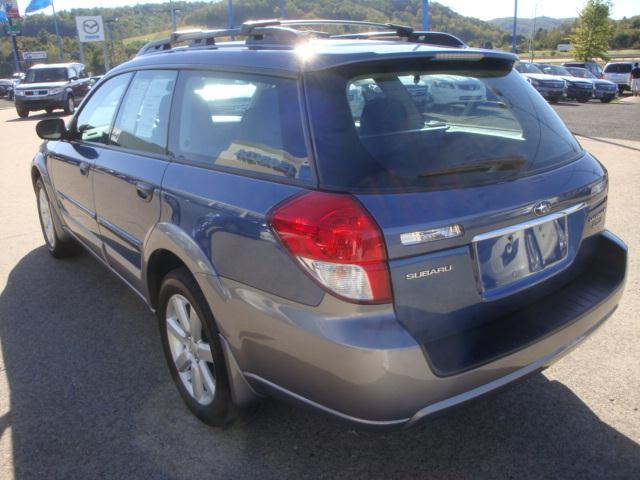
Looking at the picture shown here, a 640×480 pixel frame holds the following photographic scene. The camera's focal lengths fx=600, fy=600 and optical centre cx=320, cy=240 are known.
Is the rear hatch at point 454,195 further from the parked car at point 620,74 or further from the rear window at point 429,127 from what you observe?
the parked car at point 620,74

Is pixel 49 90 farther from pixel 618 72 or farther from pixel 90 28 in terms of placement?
pixel 90 28

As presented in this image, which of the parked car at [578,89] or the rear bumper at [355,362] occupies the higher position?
the rear bumper at [355,362]

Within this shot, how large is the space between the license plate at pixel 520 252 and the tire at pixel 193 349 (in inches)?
45.0

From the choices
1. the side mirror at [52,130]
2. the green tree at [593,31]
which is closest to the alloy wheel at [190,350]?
the side mirror at [52,130]

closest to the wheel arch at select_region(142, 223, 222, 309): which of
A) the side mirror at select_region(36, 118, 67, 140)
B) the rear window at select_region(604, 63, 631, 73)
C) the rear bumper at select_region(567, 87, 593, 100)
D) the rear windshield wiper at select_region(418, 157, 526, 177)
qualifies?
the rear windshield wiper at select_region(418, 157, 526, 177)

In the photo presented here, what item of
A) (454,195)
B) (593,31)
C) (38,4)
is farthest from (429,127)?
(38,4)

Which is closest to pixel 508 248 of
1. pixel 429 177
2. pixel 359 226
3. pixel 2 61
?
pixel 429 177

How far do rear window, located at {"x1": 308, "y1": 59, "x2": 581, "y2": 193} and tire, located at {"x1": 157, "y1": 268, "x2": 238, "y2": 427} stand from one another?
919 mm

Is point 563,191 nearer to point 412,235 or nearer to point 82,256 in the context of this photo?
point 412,235

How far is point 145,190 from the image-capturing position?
3.01m

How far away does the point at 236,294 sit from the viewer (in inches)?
91.9

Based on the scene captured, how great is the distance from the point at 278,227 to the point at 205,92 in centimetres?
106

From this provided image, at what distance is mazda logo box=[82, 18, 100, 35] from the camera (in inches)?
2361

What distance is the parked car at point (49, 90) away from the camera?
2203 cm
